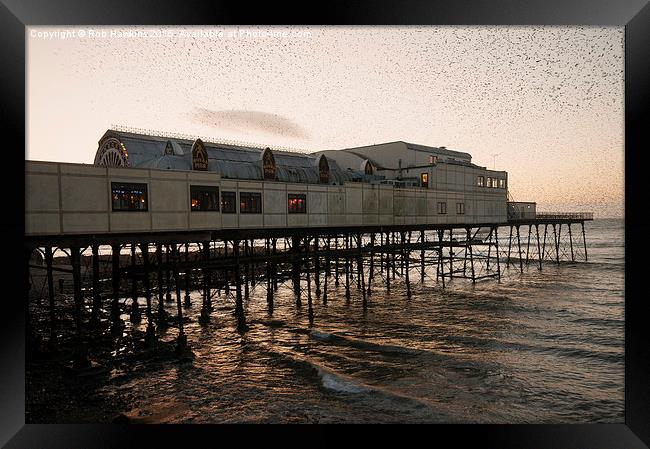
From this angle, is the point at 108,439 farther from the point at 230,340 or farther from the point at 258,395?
the point at 230,340

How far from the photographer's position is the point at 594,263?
59531mm

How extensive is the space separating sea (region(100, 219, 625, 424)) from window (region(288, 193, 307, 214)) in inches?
255

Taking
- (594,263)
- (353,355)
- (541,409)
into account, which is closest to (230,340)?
(353,355)

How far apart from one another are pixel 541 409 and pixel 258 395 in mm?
9599

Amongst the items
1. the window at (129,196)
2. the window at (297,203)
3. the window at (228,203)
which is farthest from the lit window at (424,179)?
the window at (129,196)

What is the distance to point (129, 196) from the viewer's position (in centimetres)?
1644

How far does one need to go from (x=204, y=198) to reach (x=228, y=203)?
155cm

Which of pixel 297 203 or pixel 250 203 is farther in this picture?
pixel 297 203

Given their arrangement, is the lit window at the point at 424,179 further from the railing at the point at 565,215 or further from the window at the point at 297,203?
the railing at the point at 565,215

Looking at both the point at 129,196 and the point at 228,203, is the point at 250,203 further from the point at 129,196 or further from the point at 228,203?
the point at 129,196

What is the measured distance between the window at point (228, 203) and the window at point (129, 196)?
3898mm

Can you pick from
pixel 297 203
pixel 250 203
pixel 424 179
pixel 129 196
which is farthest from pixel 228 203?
pixel 424 179
